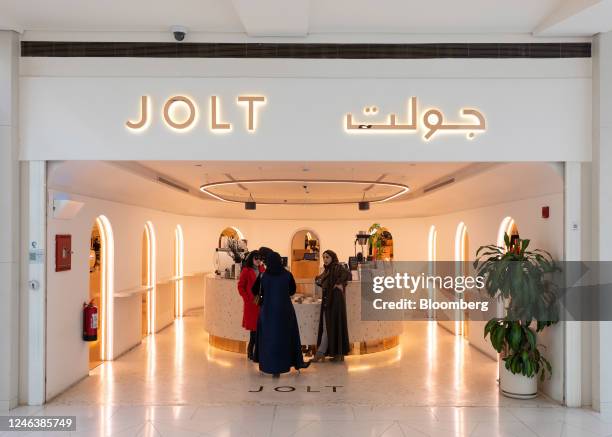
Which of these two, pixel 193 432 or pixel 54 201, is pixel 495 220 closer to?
pixel 193 432

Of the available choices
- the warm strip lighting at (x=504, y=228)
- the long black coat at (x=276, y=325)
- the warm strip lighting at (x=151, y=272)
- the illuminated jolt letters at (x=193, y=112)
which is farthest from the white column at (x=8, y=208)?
the warm strip lighting at (x=504, y=228)

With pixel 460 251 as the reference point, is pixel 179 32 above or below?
above

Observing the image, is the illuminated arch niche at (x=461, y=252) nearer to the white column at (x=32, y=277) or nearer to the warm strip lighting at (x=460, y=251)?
the warm strip lighting at (x=460, y=251)

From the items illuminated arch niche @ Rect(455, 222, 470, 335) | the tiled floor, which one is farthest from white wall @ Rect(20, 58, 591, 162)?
illuminated arch niche @ Rect(455, 222, 470, 335)

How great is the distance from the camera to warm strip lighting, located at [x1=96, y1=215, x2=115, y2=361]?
26.5 feet

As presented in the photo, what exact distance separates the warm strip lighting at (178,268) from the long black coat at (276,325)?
6.06m

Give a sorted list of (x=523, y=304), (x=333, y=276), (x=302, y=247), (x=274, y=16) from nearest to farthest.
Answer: (x=274, y=16) < (x=523, y=304) < (x=333, y=276) < (x=302, y=247)

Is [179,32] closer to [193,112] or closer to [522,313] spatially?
[193,112]

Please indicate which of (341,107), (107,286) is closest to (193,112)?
(341,107)

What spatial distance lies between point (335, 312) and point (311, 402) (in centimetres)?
206

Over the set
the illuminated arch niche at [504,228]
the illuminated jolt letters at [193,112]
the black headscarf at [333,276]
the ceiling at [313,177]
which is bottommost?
the black headscarf at [333,276]

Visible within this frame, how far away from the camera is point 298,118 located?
19.6 feet

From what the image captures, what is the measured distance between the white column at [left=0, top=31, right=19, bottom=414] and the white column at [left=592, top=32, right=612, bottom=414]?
6360 millimetres

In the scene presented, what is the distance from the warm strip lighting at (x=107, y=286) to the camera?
26.5 feet
